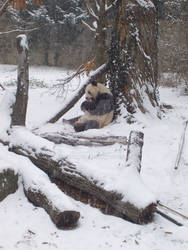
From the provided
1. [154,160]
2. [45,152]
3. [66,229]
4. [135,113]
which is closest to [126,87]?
[135,113]

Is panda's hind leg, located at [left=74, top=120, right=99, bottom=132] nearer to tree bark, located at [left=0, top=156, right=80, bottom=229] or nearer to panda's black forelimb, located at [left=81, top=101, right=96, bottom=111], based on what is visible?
panda's black forelimb, located at [left=81, top=101, right=96, bottom=111]

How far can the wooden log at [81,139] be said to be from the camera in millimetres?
5398

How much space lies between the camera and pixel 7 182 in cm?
369

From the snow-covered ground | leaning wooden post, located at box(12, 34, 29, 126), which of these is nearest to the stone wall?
leaning wooden post, located at box(12, 34, 29, 126)

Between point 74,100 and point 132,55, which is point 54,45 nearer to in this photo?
point 74,100

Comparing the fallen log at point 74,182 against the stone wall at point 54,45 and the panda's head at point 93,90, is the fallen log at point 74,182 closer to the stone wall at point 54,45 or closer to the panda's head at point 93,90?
the panda's head at point 93,90

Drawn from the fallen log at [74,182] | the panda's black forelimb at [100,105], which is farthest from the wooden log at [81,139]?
the panda's black forelimb at [100,105]

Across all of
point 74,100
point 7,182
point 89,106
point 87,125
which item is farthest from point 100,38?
point 7,182

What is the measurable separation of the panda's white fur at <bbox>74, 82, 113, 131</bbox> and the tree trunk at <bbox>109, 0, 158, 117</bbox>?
2.37 ft

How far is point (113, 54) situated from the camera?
7625mm

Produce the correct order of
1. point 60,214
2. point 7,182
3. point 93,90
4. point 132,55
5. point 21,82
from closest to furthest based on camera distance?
point 60,214 < point 7,182 < point 21,82 < point 93,90 < point 132,55

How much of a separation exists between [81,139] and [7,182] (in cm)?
200

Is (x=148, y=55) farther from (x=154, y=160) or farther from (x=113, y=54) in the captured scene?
(x=154, y=160)

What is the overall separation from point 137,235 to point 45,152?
1.76 metres
